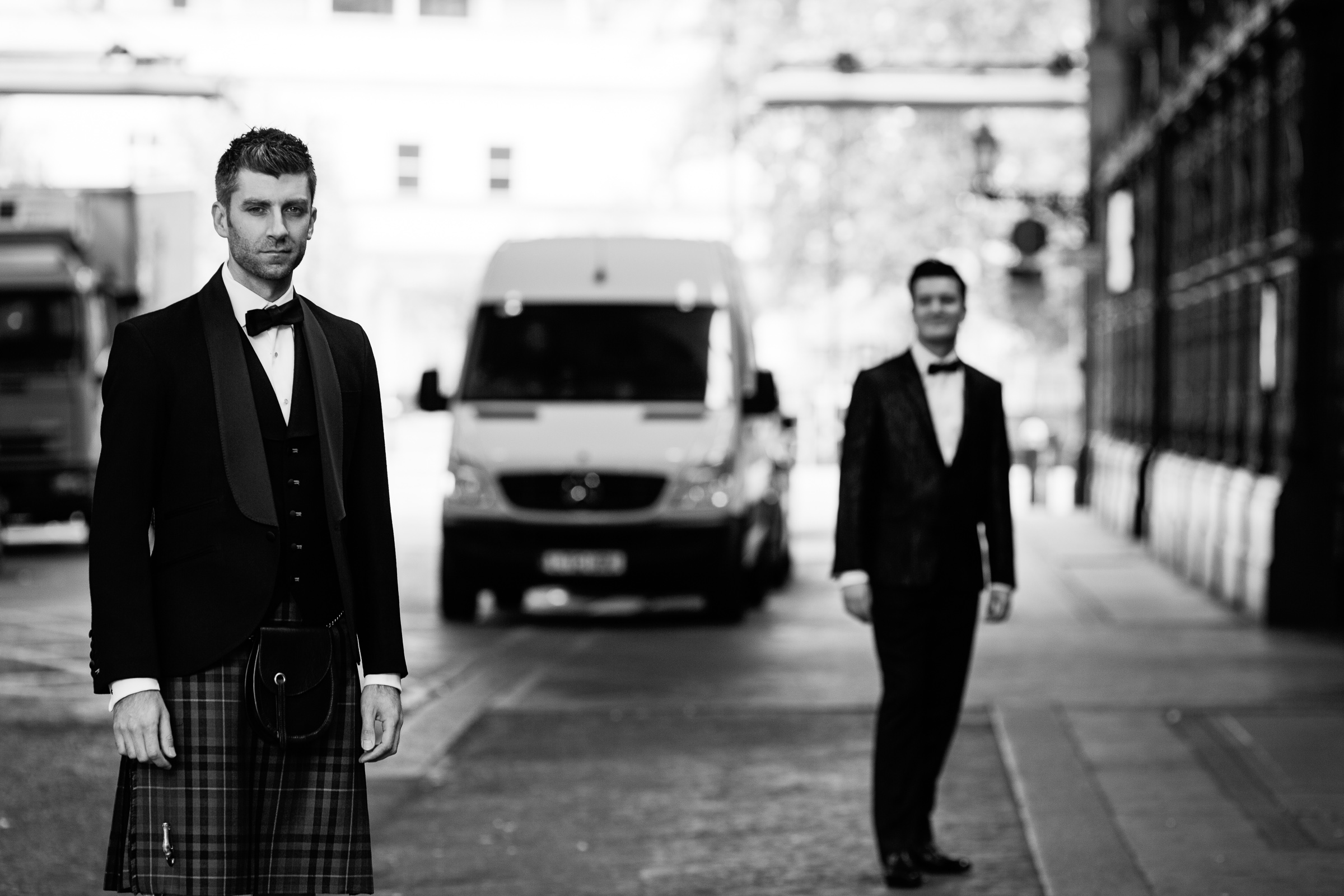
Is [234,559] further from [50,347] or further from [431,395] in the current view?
[50,347]

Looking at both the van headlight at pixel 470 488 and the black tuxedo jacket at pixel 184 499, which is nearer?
the black tuxedo jacket at pixel 184 499

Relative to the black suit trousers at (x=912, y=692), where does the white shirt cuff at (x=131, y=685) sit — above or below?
above

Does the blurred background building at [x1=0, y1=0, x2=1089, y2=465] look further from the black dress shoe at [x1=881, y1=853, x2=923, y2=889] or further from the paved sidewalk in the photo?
the black dress shoe at [x1=881, y1=853, x2=923, y2=889]

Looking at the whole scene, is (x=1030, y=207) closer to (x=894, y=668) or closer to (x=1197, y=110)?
(x=1197, y=110)

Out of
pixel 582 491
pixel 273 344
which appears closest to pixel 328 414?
pixel 273 344

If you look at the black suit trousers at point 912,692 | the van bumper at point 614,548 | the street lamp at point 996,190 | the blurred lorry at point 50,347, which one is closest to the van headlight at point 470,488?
the van bumper at point 614,548

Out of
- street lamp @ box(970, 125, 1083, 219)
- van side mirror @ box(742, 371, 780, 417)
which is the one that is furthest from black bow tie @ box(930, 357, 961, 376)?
street lamp @ box(970, 125, 1083, 219)

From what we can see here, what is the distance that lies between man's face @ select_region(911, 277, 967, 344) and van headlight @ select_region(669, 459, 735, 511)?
26.4ft

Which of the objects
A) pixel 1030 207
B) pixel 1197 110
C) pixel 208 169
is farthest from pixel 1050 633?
pixel 208 169

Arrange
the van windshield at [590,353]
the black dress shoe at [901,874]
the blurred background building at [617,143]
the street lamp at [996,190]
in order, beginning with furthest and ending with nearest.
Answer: the blurred background building at [617,143] < the street lamp at [996,190] < the van windshield at [590,353] < the black dress shoe at [901,874]

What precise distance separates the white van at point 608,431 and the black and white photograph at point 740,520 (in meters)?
0.03

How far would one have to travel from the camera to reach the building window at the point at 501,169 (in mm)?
61688

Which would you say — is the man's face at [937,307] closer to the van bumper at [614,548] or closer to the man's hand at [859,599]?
the man's hand at [859,599]

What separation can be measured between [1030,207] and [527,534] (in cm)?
1426
